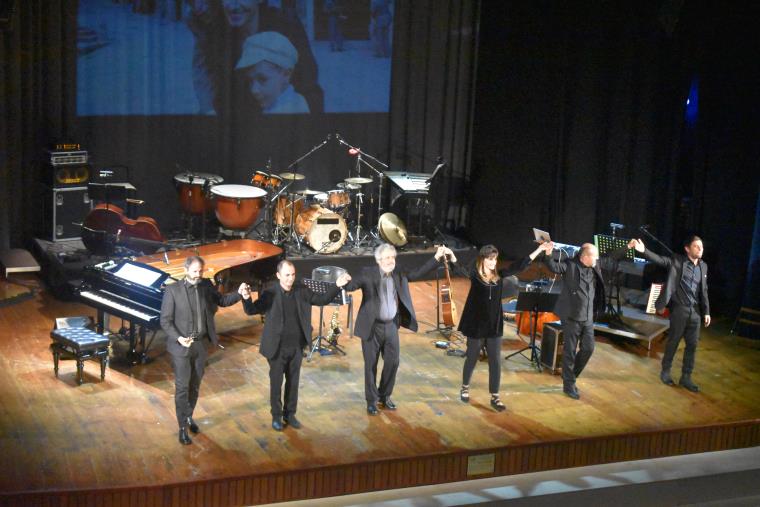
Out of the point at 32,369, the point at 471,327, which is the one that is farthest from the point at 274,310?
the point at 32,369

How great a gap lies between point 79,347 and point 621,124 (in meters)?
6.60

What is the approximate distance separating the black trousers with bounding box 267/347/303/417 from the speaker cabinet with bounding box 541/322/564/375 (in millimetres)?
2581

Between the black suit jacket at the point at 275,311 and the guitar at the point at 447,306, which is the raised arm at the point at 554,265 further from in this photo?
the black suit jacket at the point at 275,311

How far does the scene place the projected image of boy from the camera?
41.3 ft

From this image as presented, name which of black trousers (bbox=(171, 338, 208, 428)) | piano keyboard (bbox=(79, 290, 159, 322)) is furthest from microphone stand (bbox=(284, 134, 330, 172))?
black trousers (bbox=(171, 338, 208, 428))

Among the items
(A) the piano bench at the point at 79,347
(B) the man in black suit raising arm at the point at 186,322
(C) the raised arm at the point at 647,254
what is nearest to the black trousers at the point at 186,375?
(B) the man in black suit raising arm at the point at 186,322

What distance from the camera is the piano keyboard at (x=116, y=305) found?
8533 mm

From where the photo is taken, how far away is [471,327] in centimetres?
Result: 823

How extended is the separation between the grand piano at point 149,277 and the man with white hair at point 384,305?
5.53 feet

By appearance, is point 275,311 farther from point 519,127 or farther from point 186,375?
point 519,127

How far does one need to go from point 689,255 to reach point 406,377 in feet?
8.68

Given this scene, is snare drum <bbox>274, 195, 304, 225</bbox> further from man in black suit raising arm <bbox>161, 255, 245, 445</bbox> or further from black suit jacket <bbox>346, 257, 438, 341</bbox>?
man in black suit raising arm <bbox>161, 255, 245, 445</bbox>

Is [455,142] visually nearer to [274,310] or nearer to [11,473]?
[274,310]

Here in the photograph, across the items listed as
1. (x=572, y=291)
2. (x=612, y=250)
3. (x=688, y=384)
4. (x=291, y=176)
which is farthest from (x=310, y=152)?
(x=688, y=384)
